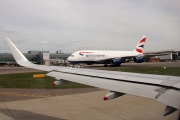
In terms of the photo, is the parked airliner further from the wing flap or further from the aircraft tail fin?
the wing flap

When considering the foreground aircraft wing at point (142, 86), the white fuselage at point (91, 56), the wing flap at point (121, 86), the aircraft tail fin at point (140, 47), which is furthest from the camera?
the aircraft tail fin at point (140, 47)

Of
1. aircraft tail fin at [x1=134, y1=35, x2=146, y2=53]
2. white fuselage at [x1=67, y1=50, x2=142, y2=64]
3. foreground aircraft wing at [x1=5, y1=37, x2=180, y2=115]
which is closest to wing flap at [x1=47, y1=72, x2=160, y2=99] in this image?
foreground aircraft wing at [x1=5, y1=37, x2=180, y2=115]

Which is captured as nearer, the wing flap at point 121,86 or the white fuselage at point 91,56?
the wing flap at point 121,86

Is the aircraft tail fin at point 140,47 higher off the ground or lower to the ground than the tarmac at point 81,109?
higher

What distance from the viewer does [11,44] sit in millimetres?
8484

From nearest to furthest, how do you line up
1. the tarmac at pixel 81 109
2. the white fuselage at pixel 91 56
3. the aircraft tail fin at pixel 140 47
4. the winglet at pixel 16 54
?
1. the tarmac at pixel 81 109
2. the winglet at pixel 16 54
3. the white fuselage at pixel 91 56
4. the aircraft tail fin at pixel 140 47

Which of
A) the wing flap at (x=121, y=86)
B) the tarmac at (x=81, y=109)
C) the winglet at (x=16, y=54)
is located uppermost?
the winglet at (x=16, y=54)

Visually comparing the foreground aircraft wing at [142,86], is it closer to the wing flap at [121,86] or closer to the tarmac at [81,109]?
the wing flap at [121,86]

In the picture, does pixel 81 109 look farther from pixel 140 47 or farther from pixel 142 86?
pixel 140 47

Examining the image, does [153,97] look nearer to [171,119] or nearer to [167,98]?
[167,98]

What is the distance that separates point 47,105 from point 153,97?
717cm

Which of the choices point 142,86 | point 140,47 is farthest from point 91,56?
point 142,86

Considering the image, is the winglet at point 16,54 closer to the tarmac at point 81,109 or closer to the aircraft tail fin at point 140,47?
the tarmac at point 81,109

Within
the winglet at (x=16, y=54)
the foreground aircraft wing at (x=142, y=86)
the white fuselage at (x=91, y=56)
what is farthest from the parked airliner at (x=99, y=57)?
the foreground aircraft wing at (x=142, y=86)
